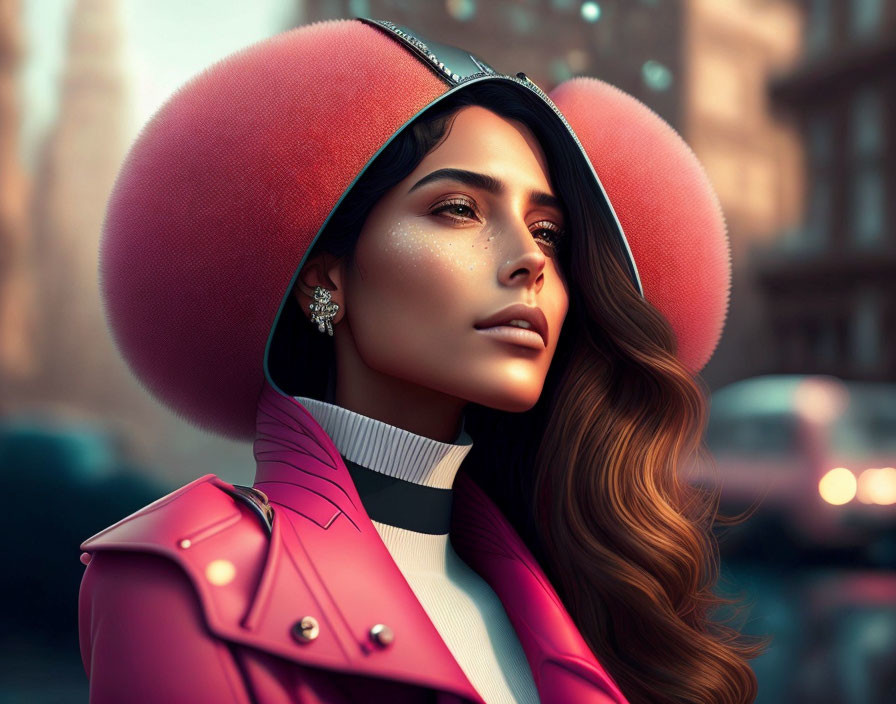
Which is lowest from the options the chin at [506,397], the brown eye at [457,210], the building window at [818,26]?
the chin at [506,397]

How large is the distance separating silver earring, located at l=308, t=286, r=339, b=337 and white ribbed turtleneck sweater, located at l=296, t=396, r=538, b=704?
0.13 m

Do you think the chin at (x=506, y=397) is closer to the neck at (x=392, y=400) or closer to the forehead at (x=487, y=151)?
the neck at (x=392, y=400)

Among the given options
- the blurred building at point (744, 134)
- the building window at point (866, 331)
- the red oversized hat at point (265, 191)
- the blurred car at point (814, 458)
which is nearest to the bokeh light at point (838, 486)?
the blurred car at point (814, 458)

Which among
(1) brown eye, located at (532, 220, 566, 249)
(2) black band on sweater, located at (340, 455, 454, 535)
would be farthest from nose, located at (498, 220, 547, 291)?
(2) black band on sweater, located at (340, 455, 454, 535)

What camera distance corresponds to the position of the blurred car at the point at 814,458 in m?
6.50

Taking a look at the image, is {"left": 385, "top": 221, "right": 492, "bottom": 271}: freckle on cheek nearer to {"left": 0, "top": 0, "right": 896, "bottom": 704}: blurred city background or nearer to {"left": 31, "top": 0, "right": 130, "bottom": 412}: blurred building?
{"left": 0, "top": 0, "right": 896, "bottom": 704}: blurred city background

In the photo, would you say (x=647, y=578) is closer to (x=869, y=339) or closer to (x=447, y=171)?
(x=447, y=171)

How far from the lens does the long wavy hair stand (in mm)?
1626

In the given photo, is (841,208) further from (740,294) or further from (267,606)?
(267,606)

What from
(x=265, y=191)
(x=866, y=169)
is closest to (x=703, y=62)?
(x=866, y=169)

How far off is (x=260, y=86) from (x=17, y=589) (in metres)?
4.78

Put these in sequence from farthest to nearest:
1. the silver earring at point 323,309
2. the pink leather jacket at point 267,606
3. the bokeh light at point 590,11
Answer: the bokeh light at point 590,11 < the silver earring at point 323,309 < the pink leather jacket at point 267,606

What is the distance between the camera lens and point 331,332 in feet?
Answer: 5.17

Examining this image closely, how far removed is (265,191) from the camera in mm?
1441
